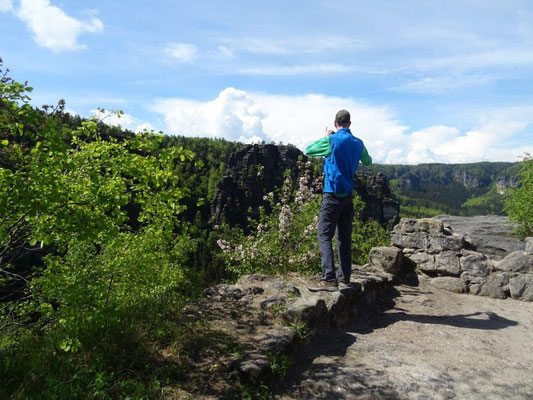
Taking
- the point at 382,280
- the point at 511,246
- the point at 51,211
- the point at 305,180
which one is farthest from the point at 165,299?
the point at 511,246

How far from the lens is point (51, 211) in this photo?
388cm

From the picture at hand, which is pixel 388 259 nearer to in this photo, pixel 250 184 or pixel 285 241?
pixel 285 241

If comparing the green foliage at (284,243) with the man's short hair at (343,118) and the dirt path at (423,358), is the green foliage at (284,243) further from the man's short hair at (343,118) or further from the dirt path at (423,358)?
the man's short hair at (343,118)

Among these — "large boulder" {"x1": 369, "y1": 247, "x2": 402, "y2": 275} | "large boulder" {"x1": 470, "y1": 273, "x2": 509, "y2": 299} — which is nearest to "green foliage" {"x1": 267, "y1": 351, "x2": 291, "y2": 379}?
"large boulder" {"x1": 369, "y1": 247, "x2": 402, "y2": 275}

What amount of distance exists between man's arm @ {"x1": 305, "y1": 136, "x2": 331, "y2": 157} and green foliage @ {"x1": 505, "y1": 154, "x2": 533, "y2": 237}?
38.7 ft

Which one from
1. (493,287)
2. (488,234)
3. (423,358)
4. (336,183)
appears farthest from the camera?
(488,234)

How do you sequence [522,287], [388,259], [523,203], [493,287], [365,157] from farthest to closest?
1. [523,203]
2. [388,259]
3. [493,287]
4. [522,287]
5. [365,157]

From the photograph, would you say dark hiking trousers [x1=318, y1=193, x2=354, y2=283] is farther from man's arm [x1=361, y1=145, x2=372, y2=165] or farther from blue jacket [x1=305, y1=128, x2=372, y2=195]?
man's arm [x1=361, y1=145, x2=372, y2=165]

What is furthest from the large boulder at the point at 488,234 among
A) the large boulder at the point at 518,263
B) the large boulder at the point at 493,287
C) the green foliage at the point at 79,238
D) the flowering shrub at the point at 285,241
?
the green foliage at the point at 79,238

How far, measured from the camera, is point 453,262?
9.78m

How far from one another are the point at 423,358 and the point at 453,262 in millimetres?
5483

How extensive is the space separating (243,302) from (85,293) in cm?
261

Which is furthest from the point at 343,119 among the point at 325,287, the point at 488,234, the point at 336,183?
the point at 488,234

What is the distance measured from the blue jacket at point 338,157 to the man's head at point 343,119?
20 cm
